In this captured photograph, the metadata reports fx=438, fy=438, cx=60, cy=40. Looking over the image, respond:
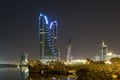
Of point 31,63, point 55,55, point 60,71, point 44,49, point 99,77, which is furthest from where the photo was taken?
point 44,49

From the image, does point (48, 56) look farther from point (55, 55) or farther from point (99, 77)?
point (99, 77)

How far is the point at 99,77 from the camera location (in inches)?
3049

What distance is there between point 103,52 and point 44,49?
113ft

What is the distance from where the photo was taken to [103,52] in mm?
168375

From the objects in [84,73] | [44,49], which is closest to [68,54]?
[44,49]

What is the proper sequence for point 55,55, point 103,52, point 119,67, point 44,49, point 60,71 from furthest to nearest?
point 44,49, point 55,55, point 103,52, point 60,71, point 119,67

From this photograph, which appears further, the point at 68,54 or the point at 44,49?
the point at 44,49

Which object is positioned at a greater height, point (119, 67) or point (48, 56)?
point (48, 56)

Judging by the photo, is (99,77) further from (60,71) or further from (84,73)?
(60,71)

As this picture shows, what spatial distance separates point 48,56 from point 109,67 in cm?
10713

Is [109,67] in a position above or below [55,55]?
below

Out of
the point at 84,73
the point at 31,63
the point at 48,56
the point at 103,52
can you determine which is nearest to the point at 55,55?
the point at 48,56

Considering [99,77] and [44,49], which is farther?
[44,49]

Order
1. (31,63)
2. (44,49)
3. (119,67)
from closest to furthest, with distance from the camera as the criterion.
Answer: (119,67) → (31,63) → (44,49)
